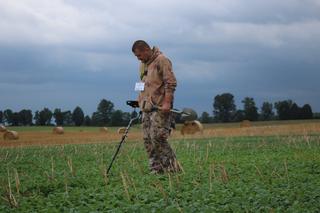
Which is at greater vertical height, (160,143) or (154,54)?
(154,54)

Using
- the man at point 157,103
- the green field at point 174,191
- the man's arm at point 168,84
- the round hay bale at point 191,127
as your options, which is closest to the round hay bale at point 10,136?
the round hay bale at point 191,127

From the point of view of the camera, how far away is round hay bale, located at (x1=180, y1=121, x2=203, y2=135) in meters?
34.1

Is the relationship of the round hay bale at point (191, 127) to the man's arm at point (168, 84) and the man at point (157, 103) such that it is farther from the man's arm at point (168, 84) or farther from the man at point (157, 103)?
the man's arm at point (168, 84)

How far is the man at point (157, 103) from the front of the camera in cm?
953

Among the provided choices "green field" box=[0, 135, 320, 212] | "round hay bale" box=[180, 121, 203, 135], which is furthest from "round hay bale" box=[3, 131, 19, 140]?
"green field" box=[0, 135, 320, 212]

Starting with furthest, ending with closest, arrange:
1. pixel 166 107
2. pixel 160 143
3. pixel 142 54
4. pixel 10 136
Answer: pixel 10 136
pixel 142 54
pixel 160 143
pixel 166 107

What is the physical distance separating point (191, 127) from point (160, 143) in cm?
2488

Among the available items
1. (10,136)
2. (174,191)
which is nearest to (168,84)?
(174,191)

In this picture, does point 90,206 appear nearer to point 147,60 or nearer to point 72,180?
point 72,180

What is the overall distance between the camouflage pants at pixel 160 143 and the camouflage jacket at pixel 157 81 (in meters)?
0.23

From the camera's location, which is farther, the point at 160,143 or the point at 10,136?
the point at 10,136

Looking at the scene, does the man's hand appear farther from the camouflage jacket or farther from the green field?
the green field

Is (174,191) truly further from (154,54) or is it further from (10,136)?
(10,136)

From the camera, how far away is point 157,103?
9703 millimetres
